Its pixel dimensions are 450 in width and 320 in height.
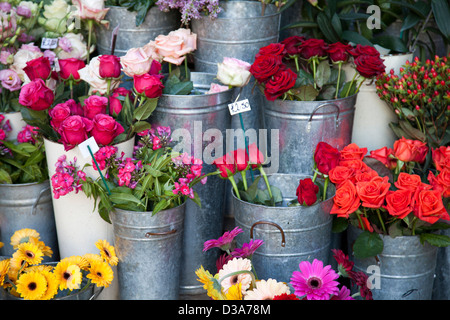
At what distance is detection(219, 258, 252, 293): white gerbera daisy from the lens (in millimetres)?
1505

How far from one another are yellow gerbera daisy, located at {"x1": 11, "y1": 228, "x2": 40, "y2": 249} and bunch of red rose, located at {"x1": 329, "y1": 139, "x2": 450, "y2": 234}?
37.7 inches

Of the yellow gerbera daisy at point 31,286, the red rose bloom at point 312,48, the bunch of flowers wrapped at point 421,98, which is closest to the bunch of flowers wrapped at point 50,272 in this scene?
the yellow gerbera daisy at point 31,286

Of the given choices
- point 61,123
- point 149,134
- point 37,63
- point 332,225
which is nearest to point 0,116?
point 37,63

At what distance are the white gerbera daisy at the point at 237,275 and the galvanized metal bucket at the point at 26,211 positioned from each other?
0.83m

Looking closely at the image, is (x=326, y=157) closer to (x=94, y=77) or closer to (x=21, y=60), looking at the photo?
(x=94, y=77)

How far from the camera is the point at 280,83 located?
1.80m

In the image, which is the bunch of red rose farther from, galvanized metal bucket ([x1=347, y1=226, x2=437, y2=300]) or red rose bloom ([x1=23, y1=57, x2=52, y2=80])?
red rose bloom ([x1=23, y1=57, x2=52, y2=80])

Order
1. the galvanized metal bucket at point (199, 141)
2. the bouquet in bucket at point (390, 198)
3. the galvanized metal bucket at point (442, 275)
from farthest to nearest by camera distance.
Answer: the galvanized metal bucket at point (442, 275) → the galvanized metal bucket at point (199, 141) → the bouquet in bucket at point (390, 198)

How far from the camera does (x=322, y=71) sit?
6.48ft

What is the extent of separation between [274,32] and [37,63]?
2.82 ft

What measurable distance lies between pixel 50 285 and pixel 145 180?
399 millimetres

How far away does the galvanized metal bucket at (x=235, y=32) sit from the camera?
2102 mm

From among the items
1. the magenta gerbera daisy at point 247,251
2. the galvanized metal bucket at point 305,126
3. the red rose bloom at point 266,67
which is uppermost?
the red rose bloom at point 266,67

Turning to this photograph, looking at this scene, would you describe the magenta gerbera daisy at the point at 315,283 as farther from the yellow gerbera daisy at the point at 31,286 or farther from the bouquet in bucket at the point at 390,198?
the yellow gerbera daisy at the point at 31,286
